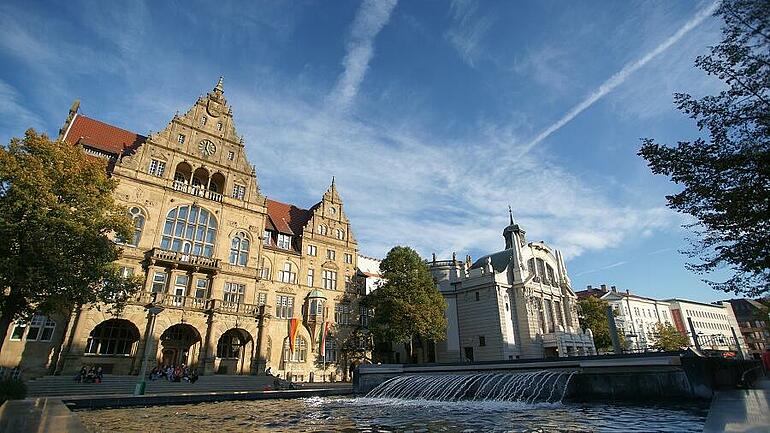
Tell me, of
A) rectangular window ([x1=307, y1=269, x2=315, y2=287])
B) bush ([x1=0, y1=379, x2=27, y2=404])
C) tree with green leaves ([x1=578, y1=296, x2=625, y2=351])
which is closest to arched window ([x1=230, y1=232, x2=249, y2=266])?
rectangular window ([x1=307, y1=269, x2=315, y2=287])

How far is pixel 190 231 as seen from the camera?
1448 inches

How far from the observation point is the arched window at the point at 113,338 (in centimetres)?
3081

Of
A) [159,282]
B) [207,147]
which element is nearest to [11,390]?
[159,282]

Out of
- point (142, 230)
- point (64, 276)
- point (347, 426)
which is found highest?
point (142, 230)

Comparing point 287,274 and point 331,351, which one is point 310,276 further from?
point 331,351

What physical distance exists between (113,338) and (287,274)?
1623 cm

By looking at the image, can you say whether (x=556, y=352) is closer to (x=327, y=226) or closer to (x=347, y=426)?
(x=327, y=226)

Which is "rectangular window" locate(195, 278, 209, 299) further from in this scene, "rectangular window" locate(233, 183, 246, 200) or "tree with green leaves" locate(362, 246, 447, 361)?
"tree with green leaves" locate(362, 246, 447, 361)

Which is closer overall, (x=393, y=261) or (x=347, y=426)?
(x=347, y=426)

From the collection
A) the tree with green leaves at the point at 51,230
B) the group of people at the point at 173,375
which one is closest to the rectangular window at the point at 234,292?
the group of people at the point at 173,375

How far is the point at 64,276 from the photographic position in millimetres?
20047

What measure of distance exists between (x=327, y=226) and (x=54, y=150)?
29.3m

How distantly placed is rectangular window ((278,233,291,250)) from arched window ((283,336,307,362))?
33.5 ft

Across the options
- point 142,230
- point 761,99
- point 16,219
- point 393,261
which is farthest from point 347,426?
point 393,261
